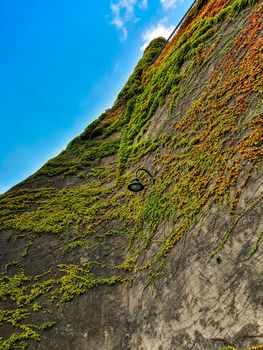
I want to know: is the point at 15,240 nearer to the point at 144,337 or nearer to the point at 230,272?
the point at 144,337

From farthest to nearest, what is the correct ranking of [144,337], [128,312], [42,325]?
1. [42,325]
2. [128,312]
3. [144,337]

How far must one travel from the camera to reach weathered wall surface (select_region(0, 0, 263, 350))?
520 cm

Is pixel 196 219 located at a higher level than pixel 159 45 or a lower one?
lower

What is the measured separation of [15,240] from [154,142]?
16.5 ft

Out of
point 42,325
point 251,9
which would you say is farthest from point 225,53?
point 42,325

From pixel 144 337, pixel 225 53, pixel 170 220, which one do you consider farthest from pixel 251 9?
pixel 144 337

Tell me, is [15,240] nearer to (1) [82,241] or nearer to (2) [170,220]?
(1) [82,241]

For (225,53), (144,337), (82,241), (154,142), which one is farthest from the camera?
(154,142)

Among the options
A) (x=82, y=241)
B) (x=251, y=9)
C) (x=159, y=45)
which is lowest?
(x=82, y=241)

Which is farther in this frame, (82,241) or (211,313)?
(82,241)

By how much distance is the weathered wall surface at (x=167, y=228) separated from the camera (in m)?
5.20

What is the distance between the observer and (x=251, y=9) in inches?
346

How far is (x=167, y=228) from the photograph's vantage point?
7.09 m

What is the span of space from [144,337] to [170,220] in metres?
2.23
